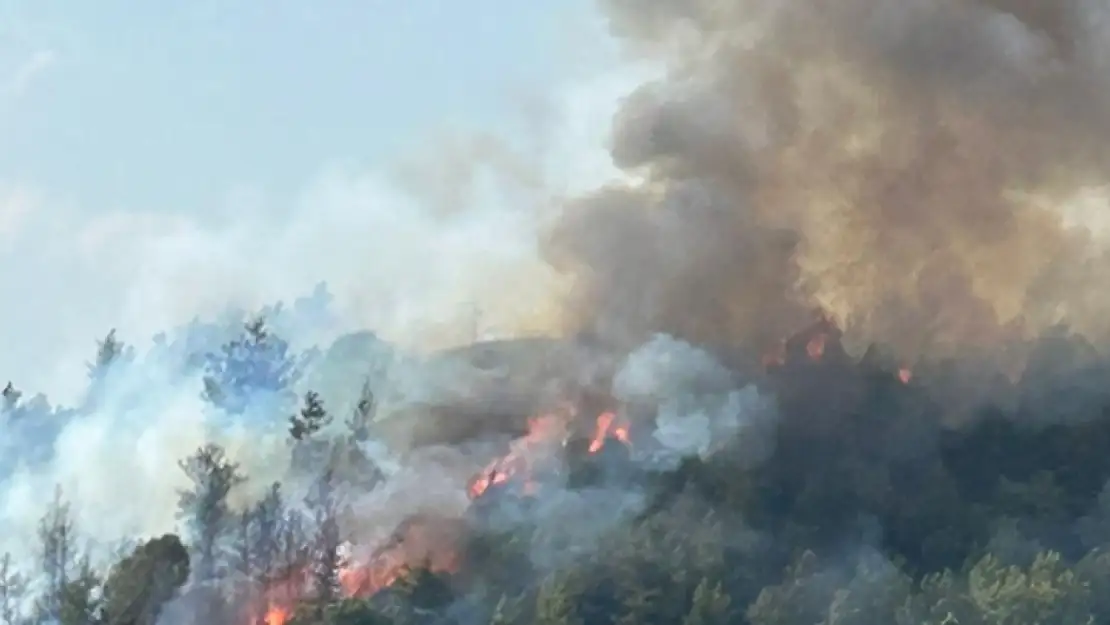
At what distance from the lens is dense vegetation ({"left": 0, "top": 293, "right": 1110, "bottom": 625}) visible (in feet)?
87.6

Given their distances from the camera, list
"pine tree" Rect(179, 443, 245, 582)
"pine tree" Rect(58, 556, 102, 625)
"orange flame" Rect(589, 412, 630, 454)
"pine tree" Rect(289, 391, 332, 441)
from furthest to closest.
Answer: "orange flame" Rect(589, 412, 630, 454) → "pine tree" Rect(289, 391, 332, 441) → "pine tree" Rect(179, 443, 245, 582) → "pine tree" Rect(58, 556, 102, 625)

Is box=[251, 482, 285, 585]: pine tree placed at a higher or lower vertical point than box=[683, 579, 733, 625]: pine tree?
higher

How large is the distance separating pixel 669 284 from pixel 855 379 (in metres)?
5.06

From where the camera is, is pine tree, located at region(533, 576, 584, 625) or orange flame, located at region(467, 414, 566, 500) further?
orange flame, located at region(467, 414, 566, 500)

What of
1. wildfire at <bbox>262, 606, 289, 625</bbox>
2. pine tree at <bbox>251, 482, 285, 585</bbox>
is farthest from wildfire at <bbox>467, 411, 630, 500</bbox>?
wildfire at <bbox>262, 606, 289, 625</bbox>

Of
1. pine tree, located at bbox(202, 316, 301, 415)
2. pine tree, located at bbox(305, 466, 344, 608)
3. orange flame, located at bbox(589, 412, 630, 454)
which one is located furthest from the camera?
pine tree, located at bbox(202, 316, 301, 415)

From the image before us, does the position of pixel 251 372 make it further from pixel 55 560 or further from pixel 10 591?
pixel 10 591

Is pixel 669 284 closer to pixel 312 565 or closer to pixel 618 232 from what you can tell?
pixel 618 232

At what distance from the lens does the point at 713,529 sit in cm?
2923

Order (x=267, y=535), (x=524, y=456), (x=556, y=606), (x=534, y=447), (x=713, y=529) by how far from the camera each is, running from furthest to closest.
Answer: (x=534, y=447) → (x=524, y=456) → (x=267, y=535) → (x=713, y=529) → (x=556, y=606)

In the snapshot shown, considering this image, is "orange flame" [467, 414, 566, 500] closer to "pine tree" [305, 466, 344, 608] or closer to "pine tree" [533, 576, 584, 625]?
"pine tree" [305, 466, 344, 608]

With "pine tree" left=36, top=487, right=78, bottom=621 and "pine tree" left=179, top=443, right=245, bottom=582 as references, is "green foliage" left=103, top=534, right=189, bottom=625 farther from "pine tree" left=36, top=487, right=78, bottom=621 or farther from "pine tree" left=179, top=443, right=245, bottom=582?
"pine tree" left=36, top=487, right=78, bottom=621

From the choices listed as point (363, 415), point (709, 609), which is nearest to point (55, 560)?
point (363, 415)

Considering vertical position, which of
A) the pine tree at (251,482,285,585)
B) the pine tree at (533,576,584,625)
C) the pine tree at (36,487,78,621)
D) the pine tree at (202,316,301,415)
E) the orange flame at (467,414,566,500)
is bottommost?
the pine tree at (533,576,584,625)
